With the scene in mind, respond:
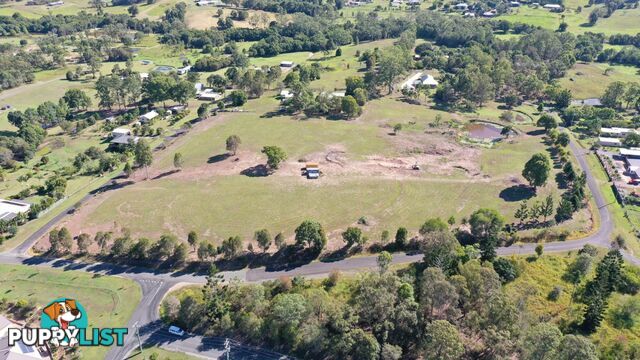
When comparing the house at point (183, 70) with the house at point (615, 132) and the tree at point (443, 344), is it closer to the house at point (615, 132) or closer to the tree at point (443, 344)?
the house at point (615, 132)

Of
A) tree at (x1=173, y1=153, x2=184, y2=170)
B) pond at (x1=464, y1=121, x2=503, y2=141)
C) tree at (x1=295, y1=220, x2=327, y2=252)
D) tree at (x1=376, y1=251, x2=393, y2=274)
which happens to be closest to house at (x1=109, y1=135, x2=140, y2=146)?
tree at (x1=173, y1=153, x2=184, y2=170)

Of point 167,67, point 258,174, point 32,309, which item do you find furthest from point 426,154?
point 167,67

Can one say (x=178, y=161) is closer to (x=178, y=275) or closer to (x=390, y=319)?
(x=178, y=275)

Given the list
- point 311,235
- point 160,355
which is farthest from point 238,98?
point 160,355

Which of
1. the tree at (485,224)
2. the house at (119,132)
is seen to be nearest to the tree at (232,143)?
the house at (119,132)

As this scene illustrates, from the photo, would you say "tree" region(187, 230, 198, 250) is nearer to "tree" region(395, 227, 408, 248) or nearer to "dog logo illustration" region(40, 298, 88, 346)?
"dog logo illustration" region(40, 298, 88, 346)
